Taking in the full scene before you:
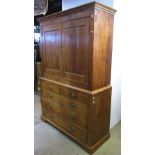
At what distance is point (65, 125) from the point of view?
2504 mm

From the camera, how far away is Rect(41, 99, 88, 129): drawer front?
2.14 meters

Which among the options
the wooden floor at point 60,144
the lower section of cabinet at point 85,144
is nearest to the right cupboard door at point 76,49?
the lower section of cabinet at point 85,144

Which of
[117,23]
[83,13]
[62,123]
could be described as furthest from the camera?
[62,123]

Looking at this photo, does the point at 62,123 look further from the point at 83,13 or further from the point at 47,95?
the point at 83,13

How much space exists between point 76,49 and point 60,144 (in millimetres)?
1461

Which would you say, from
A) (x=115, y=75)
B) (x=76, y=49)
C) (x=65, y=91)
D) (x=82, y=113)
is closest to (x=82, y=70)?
(x=76, y=49)

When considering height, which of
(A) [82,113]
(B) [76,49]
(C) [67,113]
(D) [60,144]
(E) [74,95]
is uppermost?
(B) [76,49]

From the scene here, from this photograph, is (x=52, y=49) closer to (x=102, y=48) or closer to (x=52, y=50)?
(x=52, y=50)

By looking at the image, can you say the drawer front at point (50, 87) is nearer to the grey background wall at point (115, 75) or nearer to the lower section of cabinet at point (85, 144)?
the lower section of cabinet at point (85, 144)

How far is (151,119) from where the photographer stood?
0.67 metres

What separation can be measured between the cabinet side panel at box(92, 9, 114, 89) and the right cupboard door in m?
0.11
